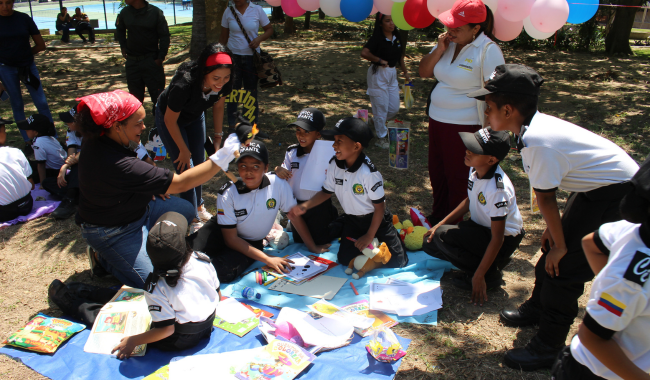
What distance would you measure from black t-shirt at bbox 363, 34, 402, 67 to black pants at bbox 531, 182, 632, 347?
3.99 metres

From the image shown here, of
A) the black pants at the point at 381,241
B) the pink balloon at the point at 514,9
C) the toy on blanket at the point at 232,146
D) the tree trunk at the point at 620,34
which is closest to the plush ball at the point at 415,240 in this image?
the black pants at the point at 381,241

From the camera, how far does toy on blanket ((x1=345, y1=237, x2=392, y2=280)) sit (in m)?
3.38

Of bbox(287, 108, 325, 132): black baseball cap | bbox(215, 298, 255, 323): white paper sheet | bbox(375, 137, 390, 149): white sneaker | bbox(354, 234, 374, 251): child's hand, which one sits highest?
bbox(287, 108, 325, 132): black baseball cap

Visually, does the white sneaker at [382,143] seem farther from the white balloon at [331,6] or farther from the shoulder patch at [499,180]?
the shoulder patch at [499,180]

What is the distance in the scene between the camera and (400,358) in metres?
2.55

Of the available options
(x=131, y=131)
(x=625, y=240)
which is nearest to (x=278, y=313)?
(x=131, y=131)

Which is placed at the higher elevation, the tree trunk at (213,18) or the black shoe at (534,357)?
the tree trunk at (213,18)

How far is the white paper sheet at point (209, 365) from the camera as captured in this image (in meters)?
2.38

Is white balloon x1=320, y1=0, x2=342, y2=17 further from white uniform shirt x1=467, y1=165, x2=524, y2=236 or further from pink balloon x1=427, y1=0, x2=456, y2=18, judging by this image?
white uniform shirt x1=467, y1=165, x2=524, y2=236

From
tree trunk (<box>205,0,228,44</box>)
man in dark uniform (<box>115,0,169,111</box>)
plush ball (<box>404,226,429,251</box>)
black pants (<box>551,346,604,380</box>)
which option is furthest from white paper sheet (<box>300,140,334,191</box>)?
tree trunk (<box>205,0,228,44</box>)

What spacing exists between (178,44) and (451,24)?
13134mm

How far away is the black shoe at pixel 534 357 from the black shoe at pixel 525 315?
33cm

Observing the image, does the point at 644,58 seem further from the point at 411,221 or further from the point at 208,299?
the point at 208,299

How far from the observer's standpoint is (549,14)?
11.7ft
